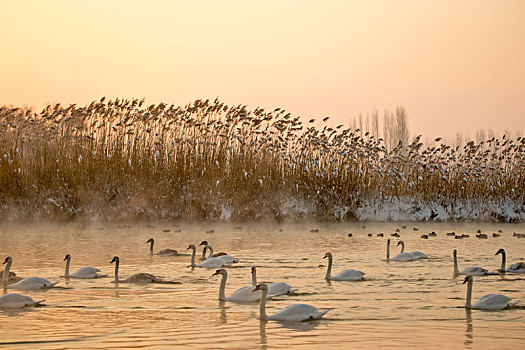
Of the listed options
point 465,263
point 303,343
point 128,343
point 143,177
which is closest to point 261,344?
point 303,343

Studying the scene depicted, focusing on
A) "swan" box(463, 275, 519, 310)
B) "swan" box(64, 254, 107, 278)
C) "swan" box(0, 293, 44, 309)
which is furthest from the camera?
"swan" box(64, 254, 107, 278)

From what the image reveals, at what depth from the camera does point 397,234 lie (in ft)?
61.4

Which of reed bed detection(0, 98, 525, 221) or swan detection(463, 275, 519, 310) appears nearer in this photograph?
swan detection(463, 275, 519, 310)

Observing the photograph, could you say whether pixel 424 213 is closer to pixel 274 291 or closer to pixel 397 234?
pixel 397 234

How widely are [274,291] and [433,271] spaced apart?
148 inches

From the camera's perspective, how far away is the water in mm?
6727

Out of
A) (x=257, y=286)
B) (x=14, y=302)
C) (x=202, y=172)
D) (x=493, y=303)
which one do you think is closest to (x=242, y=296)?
(x=257, y=286)

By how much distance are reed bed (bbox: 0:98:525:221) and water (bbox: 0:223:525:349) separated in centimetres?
441

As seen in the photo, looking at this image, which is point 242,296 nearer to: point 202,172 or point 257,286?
point 257,286

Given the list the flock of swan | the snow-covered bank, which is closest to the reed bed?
the snow-covered bank

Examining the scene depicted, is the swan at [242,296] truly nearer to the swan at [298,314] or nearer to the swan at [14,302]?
the swan at [298,314]

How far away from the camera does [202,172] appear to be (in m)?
22.0

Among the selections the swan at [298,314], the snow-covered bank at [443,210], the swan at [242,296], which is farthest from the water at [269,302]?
the snow-covered bank at [443,210]

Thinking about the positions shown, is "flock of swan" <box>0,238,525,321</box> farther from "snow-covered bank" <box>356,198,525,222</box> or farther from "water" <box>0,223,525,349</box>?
"snow-covered bank" <box>356,198,525,222</box>
